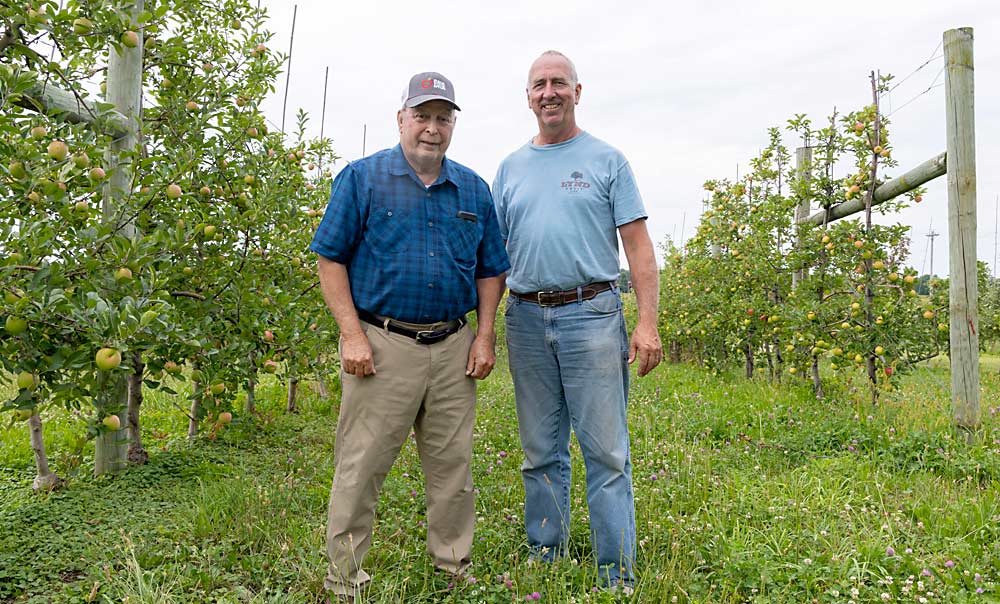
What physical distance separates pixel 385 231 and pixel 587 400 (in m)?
1.05

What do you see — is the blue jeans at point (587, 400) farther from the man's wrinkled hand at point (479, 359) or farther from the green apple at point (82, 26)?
the green apple at point (82, 26)

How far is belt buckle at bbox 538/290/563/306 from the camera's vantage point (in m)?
2.66

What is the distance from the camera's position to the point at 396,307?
2432mm

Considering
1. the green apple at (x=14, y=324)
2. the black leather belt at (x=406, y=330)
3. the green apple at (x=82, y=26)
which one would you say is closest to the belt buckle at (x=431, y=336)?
the black leather belt at (x=406, y=330)

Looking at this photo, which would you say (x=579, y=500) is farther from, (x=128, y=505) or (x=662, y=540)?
(x=128, y=505)

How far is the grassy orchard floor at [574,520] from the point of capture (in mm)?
2520

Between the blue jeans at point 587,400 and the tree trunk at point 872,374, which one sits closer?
the blue jeans at point 587,400

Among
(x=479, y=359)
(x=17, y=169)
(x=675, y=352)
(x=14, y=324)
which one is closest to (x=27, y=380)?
(x=14, y=324)

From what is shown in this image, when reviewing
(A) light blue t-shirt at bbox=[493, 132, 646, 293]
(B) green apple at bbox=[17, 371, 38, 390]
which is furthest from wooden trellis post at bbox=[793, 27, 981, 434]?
(B) green apple at bbox=[17, 371, 38, 390]

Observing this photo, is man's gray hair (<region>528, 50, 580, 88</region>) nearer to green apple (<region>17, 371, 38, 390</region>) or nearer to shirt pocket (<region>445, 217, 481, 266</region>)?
shirt pocket (<region>445, 217, 481, 266</region>)

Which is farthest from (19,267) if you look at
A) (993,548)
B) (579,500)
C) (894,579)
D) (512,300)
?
(993,548)

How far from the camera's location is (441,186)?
2.54 metres

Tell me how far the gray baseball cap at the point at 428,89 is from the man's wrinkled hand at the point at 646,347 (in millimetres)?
1185

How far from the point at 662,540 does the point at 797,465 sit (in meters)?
1.83
